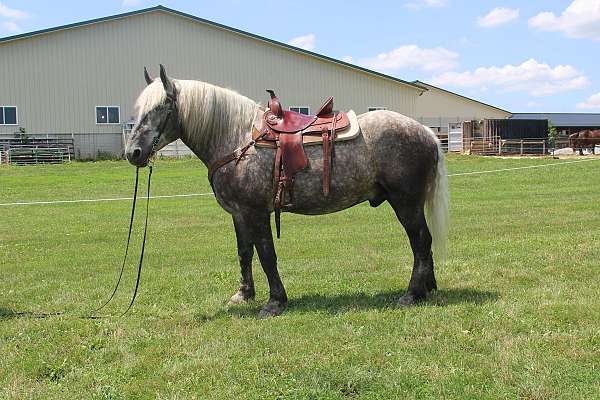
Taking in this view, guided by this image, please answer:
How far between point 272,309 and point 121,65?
39.5 metres

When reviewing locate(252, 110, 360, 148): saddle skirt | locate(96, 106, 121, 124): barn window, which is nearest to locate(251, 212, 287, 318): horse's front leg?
locate(252, 110, 360, 148): saddle skirt

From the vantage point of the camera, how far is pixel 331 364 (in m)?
4.64

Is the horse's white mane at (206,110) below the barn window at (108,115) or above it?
below

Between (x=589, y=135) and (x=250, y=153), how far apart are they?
3746 centimetres

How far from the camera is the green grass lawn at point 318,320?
14.4ft

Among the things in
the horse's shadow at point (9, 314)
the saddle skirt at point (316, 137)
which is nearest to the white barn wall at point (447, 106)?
the saddle skirt at point (316, 137)

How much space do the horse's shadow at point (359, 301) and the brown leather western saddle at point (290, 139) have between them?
1038 mm

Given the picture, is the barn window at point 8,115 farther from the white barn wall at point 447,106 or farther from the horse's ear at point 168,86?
the horse's ear at point 168,86

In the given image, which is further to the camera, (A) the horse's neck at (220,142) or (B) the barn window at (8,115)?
(B) the barn window at (8,115)

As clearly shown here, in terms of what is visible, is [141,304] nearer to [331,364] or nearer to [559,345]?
[331,364]

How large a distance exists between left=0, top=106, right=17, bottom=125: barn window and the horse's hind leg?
40.2 metres

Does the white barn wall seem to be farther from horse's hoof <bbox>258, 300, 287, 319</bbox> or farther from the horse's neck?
horse's hoof <bbox>258, 300, 287, 319</bbox>

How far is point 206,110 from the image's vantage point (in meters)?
6.41

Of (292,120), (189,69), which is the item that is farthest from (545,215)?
(189,69)
